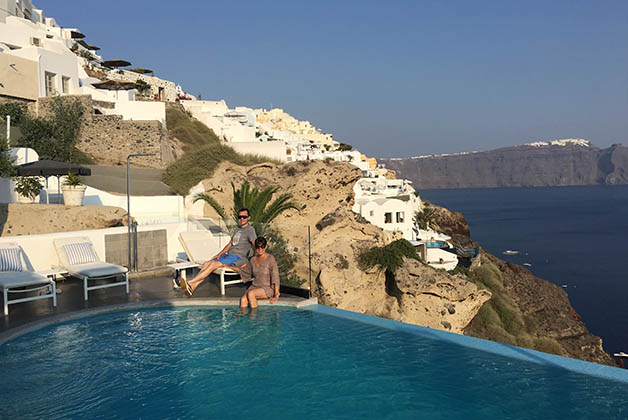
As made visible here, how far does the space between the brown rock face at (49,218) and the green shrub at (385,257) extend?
22.5 ft

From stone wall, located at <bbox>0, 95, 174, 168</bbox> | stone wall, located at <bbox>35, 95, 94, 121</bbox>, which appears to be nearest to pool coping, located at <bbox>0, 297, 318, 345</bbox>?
stone wall, located at <bbox>0, 95, 174, 168</bbox>

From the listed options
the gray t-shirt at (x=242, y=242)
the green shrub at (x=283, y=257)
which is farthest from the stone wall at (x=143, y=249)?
the gray t-shirt at (x=242, y=242)

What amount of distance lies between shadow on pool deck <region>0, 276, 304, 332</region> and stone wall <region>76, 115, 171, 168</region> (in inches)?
750

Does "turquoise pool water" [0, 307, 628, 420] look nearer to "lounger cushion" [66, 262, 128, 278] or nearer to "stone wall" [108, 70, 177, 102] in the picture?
"lounger cushion" [66, 262, 128, 278]

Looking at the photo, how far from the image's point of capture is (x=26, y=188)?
1284cm

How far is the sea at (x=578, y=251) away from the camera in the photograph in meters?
38.8

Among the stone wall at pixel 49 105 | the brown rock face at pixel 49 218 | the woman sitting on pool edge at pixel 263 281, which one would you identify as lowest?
the woman sitting on pool edge at pixel 263 281

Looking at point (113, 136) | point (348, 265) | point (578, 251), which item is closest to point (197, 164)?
point (113, 136)

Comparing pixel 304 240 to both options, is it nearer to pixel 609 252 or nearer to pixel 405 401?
pixel 405 401

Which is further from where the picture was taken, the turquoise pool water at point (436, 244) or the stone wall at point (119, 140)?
the turquoise pool water at point (436, 244)

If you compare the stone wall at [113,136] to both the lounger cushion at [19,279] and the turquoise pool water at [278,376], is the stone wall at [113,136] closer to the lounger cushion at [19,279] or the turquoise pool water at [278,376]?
the lounger cushion at [19,279]

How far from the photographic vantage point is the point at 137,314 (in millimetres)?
7945

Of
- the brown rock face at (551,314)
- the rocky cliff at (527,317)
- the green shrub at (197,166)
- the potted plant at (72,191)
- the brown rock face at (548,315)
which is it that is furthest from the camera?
the brown rock face at (551,314)

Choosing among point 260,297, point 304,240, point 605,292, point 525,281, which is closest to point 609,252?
point 605,292
